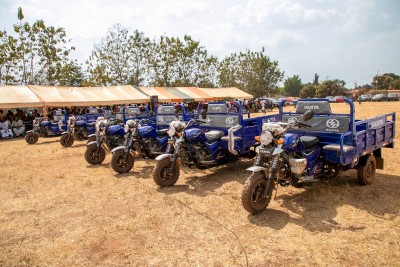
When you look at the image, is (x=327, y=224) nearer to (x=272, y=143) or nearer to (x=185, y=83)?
(x=272, y=143)

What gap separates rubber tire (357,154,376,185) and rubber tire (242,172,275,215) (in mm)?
2130

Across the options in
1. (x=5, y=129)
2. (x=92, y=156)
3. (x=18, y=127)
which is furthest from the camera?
(x=18, y=127)

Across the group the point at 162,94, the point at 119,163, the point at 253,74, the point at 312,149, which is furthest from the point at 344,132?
the point at 253,74

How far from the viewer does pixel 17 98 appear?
17203 millimetres

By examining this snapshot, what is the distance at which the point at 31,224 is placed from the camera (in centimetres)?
451

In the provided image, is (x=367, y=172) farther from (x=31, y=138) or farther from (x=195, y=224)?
(x=31, y=138)

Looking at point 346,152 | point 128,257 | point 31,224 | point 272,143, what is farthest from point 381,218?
point 31,224

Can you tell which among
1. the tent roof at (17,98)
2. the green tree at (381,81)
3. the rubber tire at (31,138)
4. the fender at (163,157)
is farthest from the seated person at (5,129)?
the green tree at (381,81)

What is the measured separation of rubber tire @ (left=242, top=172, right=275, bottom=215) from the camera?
13.7 ft

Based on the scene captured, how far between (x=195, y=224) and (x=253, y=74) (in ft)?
191

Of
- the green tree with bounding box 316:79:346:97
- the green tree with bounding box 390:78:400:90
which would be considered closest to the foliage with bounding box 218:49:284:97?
the green tree with bounding box 316:79:346:97

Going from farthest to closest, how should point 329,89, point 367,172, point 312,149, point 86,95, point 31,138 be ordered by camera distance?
point 329,89 → point 86,95 → point 31,138 → point 367,172 → point 312,149

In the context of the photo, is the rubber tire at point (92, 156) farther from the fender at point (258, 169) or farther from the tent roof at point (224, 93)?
the tent roof at point (224, 93)

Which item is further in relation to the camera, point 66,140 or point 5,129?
point 5,129
